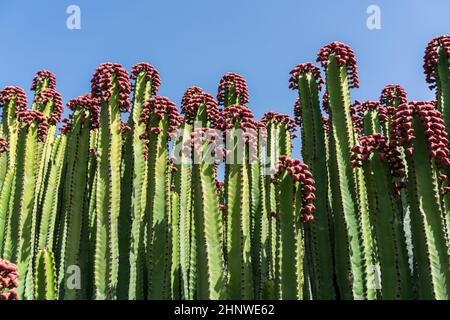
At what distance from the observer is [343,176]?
5.52 meters

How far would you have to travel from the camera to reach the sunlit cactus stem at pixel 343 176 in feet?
16.8

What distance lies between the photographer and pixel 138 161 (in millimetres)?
6285

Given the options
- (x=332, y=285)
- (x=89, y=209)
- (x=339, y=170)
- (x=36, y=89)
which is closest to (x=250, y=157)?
(x=339, y=170)

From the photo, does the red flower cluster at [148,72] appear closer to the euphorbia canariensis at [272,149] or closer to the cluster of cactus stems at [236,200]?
the cluster of cactus stems at [236,200]

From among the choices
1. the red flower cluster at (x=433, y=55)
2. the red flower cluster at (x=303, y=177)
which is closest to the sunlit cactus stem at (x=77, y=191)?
the red flower cluster at (x=303, y=177)

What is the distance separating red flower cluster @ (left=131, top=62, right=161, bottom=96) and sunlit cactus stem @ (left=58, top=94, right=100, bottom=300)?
921 mm

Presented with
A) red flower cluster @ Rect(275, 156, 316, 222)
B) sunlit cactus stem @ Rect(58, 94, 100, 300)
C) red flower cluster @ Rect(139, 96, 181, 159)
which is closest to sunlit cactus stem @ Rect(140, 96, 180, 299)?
red flower cluster @ Rect(139, 96, 181, 159)

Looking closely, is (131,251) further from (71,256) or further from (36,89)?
(36,89)

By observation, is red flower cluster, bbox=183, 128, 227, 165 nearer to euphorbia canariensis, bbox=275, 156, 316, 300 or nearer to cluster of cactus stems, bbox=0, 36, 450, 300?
cluster of cactus stems, bbox=0, 36, 450, 300

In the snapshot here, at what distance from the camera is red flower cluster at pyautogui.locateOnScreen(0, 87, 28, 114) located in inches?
322

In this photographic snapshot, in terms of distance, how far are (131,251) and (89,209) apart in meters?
0.90

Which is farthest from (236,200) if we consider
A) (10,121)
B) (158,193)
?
(10,121)

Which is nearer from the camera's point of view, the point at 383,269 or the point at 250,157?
the point at 383,269

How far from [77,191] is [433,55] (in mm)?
4523
